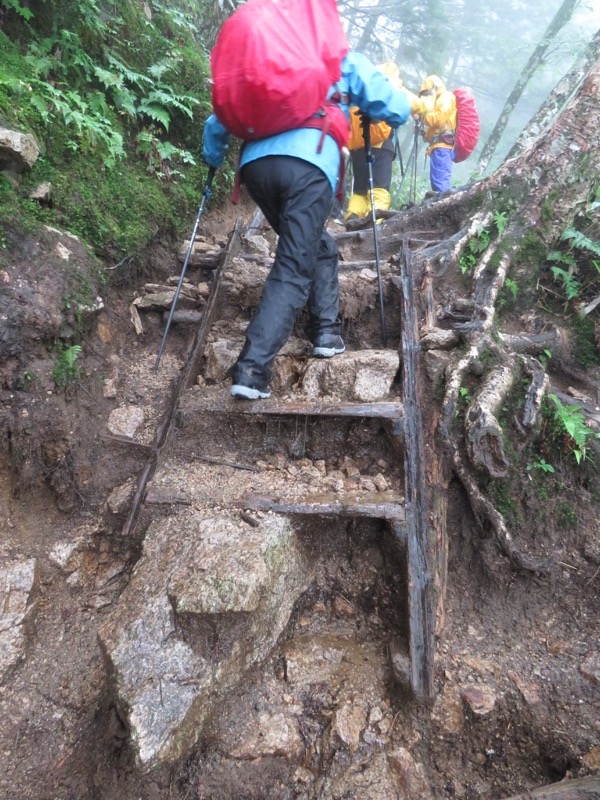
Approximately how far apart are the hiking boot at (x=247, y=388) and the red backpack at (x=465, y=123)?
8.26 m

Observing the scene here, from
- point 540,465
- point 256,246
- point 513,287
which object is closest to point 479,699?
point 540,465

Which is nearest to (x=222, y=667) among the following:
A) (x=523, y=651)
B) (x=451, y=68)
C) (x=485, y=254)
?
(x=523, y=651)

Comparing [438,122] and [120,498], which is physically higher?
[438,122]

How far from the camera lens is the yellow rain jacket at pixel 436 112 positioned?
27.8 feet

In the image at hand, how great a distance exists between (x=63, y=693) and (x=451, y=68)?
35542mm

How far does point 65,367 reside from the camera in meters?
3.55

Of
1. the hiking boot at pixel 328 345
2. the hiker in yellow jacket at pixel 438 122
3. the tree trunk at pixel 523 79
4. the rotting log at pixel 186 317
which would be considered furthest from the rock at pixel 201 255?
the tree trunk at pixel 523 79

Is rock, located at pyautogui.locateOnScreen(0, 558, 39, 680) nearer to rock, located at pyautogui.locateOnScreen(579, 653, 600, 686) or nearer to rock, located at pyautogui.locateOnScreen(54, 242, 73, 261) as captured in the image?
rock, located at pyautogui.locateOnScreen(54, 242, 73, 261)

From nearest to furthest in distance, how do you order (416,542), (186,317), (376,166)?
(416,542) → (186,317) → (376,166)

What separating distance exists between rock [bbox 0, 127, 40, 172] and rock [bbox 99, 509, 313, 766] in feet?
10.6

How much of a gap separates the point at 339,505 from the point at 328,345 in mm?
1550

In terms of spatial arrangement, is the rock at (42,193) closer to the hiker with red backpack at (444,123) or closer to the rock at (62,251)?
the rock at (62,251)

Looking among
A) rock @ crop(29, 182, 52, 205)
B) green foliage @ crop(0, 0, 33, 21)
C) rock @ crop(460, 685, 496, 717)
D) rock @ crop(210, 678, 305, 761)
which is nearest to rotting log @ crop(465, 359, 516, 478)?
rock @ crop(460, 685, 496, 717)

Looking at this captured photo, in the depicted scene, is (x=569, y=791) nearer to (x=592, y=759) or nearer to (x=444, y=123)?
(x=592, y=759)
